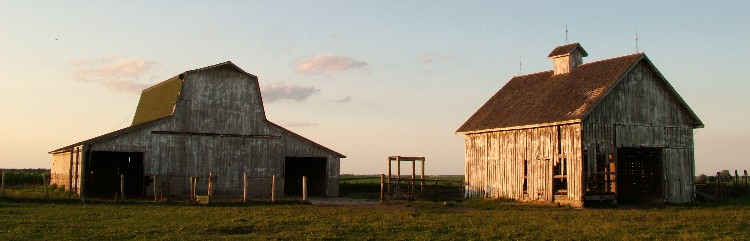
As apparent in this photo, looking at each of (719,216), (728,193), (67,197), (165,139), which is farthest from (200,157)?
(728,193)

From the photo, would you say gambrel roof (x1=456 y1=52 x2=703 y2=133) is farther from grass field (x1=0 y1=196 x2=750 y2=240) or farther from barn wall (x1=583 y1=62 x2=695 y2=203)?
grass field (x1=0 y1=196 x2=750 y2=240)

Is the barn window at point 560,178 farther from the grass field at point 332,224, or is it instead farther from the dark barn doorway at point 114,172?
the dark barn doorway at point 114,172

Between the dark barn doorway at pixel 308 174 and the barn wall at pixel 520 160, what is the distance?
31.4 feet

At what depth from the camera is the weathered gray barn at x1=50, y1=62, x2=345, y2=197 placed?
4044 centimetres

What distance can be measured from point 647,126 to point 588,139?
172 inches

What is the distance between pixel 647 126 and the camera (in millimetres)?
38156

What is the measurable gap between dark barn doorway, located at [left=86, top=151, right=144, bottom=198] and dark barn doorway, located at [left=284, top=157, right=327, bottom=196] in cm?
932

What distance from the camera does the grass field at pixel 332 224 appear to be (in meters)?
20.9

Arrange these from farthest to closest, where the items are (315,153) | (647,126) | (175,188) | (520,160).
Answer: (315,153) → (175,188) → (520,160) → (647,126)

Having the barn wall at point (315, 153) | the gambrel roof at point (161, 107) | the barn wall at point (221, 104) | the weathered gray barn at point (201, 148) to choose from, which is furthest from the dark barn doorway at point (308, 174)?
the barn wall at point (221, 104)

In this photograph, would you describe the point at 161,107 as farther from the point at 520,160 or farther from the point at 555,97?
the point at 555,97

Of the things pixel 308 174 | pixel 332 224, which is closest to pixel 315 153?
pixel 308 174

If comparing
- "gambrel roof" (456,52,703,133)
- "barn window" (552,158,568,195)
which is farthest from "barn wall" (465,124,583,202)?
"gambrel roof" (456,52,703,133)

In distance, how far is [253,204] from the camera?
34.1 metres
